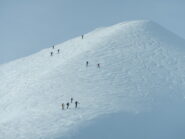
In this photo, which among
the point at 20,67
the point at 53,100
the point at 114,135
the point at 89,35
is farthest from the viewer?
the point at 89,35

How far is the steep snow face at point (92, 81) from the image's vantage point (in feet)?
148

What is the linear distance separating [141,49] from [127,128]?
24872 millimetres

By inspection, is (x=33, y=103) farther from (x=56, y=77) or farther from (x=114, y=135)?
(x=114, y=135)

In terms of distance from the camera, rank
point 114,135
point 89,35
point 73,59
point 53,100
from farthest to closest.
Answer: point 89,35 < point 73,59 < point 53,100 < point 114,135

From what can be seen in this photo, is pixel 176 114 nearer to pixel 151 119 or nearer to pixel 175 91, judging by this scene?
pixel 151 119

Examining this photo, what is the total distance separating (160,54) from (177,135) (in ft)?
75.7

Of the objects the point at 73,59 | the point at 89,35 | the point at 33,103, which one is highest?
the point at 89,35

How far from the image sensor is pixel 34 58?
74062 millimetres

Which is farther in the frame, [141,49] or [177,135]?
[141,49]

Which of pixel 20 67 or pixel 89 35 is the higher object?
pixel 89 35

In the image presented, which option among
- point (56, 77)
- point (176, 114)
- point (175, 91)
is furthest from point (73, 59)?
point (176, 114)

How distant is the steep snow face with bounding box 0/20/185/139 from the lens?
45219 millimetres

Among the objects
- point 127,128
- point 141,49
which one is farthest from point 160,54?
point 127,128

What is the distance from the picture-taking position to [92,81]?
55.2m
